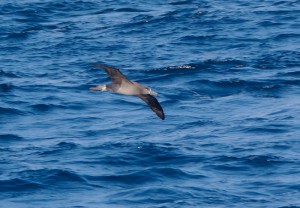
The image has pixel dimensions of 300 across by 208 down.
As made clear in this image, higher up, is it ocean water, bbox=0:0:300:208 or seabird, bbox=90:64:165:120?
seabird, bbox=90:64:165:120

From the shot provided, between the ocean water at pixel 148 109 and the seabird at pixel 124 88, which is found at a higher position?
the seabird at pixel 124 88

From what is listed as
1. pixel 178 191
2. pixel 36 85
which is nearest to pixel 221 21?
pixel 36 85

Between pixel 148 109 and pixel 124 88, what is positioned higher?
pixel 124 88

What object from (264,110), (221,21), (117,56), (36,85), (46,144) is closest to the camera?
(46,144)

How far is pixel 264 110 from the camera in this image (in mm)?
31438

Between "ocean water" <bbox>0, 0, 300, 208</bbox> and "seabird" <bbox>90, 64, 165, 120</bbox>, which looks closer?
"seabird" <bbox>90, 64, 165, 120</bbox>

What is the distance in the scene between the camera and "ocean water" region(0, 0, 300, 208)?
26.3m

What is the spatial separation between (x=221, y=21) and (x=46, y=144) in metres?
12.6

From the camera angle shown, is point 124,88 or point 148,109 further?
point 148,109

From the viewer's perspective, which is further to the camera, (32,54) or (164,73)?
(32,54)

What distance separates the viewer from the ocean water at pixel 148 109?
2633 cm

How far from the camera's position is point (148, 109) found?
1259 inches

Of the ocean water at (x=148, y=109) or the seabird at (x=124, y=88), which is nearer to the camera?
the seabird at (x=124, y=88)

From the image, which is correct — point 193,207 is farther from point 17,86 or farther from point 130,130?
point 17,86
